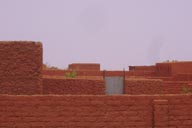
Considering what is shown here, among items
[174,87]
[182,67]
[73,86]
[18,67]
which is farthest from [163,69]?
[18,67]

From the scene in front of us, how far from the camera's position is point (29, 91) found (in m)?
11.5

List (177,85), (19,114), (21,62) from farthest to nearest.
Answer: (177,85) < (21,62) < (19,114)

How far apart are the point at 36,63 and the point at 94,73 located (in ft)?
41.1

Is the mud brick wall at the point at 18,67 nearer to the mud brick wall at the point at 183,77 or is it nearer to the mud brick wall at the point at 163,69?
the mud brick wall at the point at 183,77

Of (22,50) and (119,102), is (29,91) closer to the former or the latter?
(22,50)

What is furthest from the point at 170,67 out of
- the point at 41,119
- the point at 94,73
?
the point at 41,119

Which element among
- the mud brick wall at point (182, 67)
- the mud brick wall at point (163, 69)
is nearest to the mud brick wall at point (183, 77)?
the mud brick wall at point (163, 69)

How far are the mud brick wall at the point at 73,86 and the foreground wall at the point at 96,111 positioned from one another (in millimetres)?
3754

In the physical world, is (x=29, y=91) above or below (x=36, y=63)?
below

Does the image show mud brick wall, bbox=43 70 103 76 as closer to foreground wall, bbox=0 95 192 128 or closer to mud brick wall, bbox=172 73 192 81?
mud brick wall, bbox=172 73 192 81

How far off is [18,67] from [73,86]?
270 centimetres

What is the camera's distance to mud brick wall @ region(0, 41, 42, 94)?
37.5 feet

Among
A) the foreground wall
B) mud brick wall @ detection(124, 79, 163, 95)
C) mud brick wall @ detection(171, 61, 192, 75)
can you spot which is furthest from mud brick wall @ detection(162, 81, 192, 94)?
the foreground wall

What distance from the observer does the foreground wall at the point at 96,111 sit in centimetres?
923
